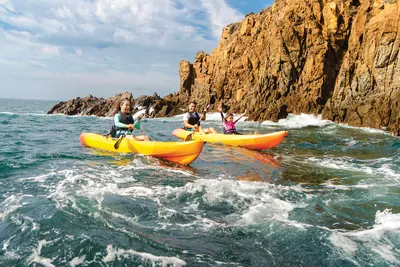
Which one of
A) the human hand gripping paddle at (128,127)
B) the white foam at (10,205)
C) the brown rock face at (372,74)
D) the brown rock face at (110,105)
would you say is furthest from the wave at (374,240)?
the brown rock face at (110,105)

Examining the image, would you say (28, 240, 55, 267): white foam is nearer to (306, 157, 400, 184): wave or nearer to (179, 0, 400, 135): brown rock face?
(306, 157, 400, 184): wave

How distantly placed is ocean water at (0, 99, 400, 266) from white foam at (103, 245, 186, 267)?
1 cm

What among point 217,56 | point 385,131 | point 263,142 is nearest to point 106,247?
point 263,142

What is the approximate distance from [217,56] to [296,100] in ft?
56.9

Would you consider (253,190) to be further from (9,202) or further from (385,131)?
(385,131)

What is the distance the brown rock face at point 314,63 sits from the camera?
21.5 metres

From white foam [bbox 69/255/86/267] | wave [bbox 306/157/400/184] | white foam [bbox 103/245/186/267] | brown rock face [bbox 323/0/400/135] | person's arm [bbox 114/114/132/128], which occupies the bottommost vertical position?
white foam [bbox 69/255/86/267]

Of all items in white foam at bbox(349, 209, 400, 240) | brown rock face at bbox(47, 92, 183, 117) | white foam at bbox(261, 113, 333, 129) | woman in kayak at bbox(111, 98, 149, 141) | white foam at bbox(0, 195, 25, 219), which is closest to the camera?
white foam at bbox(349, 209, 400, 240)

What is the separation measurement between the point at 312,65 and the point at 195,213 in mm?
27808

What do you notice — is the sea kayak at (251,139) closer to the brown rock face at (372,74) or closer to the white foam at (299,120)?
the brown rock face at (372,74)

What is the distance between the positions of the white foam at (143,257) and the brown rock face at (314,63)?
1784 cm

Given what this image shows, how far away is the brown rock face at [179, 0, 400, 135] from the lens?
21.5 m

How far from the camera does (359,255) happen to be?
151 inches

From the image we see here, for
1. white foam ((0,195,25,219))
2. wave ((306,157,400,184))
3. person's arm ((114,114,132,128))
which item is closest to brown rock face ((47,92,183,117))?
person's arm ((114,114,132,128))
